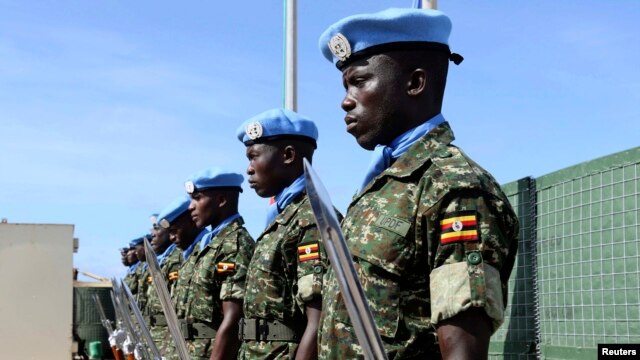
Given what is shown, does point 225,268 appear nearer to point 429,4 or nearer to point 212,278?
point 212,278

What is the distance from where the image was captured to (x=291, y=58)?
380 inches

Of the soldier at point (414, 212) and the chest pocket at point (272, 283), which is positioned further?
the chest pocket at point (272, 283)

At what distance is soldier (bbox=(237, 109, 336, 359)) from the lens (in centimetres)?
492

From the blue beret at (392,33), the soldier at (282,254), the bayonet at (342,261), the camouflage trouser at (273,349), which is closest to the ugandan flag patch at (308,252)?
the soldier at (282,254)

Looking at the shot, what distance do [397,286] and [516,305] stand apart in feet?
9.07

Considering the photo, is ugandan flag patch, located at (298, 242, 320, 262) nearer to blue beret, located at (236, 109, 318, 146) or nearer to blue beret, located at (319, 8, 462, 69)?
blue beret, located at (236, 109, 318, 146)

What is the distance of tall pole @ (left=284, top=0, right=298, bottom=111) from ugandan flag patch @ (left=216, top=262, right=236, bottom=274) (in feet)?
8.47

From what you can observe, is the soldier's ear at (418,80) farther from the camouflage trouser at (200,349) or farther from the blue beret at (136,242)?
the blue beret at (136,242)

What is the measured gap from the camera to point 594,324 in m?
4.64

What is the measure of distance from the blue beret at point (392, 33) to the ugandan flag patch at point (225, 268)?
12.0ft

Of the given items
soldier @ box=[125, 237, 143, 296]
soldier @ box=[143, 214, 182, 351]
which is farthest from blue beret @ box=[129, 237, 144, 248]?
soldier @ box=[143, 214, 182, 351]

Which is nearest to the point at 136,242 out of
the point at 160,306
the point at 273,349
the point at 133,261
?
the point at 133,261

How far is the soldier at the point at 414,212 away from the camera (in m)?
2.71

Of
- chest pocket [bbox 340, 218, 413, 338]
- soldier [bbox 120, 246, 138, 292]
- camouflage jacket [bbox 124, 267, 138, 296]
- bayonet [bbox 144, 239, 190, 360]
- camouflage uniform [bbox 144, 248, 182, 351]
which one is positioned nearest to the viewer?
chest pocket [bbox 340, 218, 413, 338]
